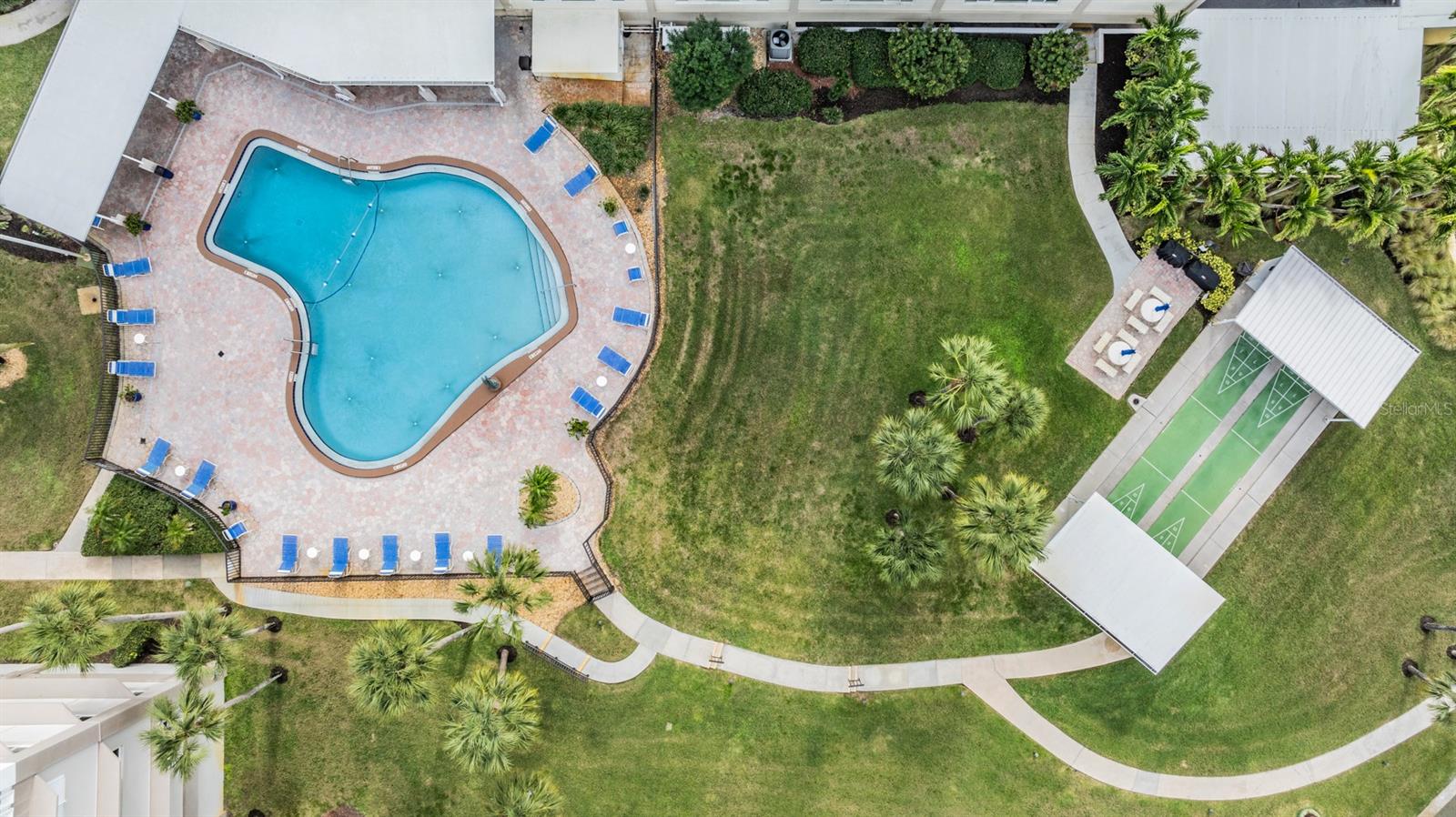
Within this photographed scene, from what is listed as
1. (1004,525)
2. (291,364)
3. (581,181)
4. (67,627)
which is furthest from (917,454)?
(67,627)

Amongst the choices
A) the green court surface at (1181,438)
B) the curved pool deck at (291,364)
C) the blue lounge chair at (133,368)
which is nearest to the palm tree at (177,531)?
the curved pool deck at (291,364)

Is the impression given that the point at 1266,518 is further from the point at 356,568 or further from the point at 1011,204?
the point at 356,568

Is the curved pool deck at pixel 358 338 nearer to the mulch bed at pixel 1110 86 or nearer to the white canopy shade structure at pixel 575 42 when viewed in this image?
the white canopy shade structure at pixel 575 42

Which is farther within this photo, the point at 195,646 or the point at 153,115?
the point at 153,115

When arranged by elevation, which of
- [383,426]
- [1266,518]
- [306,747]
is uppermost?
[1266,518]

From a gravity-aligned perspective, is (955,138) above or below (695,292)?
above

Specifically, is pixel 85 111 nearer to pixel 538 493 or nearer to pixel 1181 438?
pixel 538 493

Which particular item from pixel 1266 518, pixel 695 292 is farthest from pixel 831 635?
pixel 1266 518
